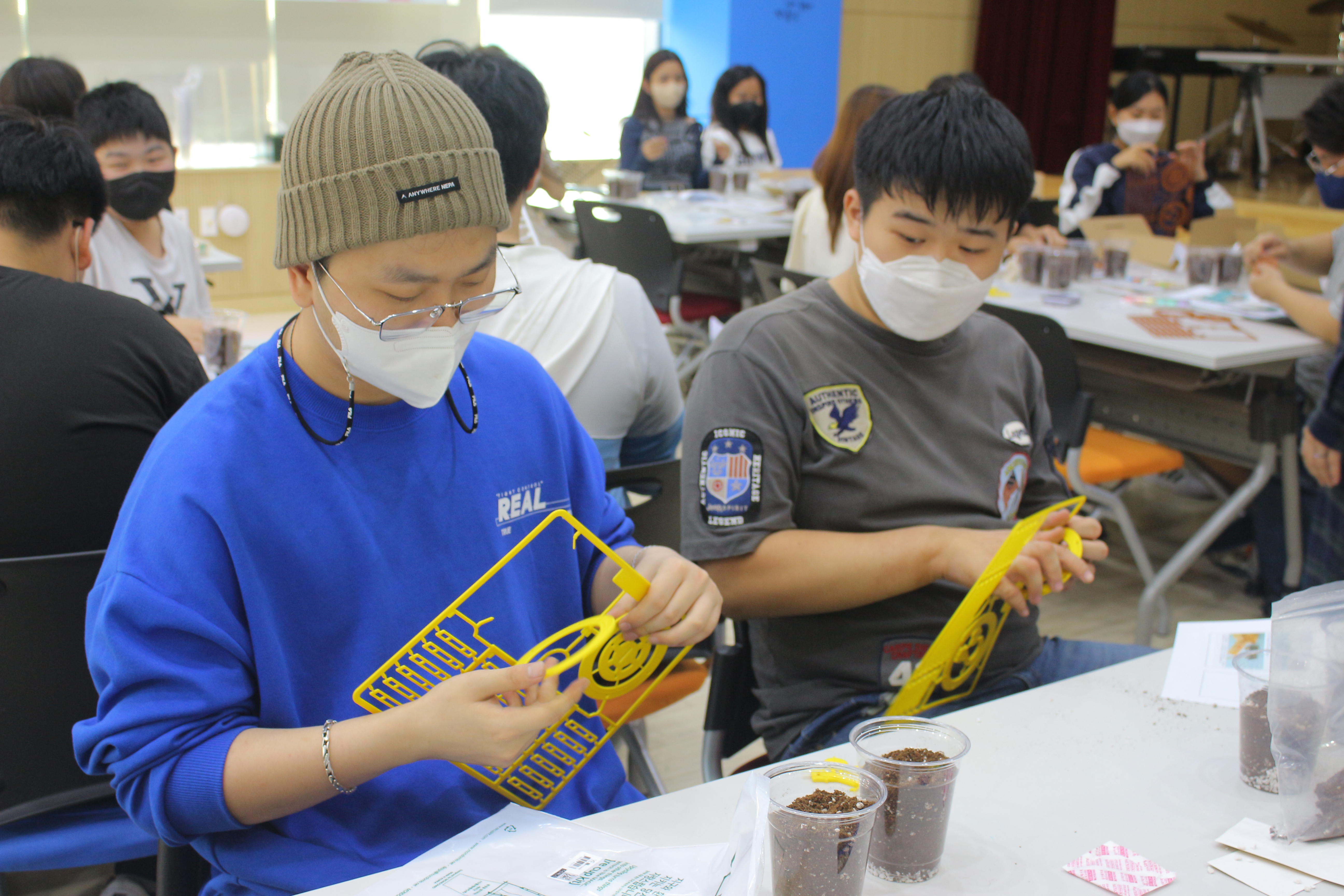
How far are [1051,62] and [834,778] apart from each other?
971cm

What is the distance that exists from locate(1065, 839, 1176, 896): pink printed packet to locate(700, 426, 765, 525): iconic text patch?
0.61 metres

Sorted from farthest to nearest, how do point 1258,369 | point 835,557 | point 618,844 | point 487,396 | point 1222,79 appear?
point 1222,79 → point 1258,369 → point 835,557 → point 487,396 → point 618,844

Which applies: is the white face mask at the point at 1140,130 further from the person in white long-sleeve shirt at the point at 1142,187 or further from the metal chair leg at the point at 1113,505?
the metal chair leg at the point at 1113,505

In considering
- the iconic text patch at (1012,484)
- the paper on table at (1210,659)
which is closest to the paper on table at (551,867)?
the paper on table at (1210,659)

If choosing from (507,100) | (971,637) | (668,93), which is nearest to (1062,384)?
(971,637)

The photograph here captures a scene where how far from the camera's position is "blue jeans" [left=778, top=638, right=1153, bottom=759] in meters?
1.44

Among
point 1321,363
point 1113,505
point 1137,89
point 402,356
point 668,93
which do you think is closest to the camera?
point 402,356

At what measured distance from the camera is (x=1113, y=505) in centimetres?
300

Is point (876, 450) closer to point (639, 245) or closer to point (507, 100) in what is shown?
point (507, 100)

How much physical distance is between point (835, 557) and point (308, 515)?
2.27 ft

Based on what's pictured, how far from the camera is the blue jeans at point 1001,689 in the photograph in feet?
4.73

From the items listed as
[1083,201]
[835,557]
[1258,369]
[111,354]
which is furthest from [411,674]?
[1083,201]

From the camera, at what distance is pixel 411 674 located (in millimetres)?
1000

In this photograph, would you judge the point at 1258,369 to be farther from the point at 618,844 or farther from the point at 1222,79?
the point at 1222,79
